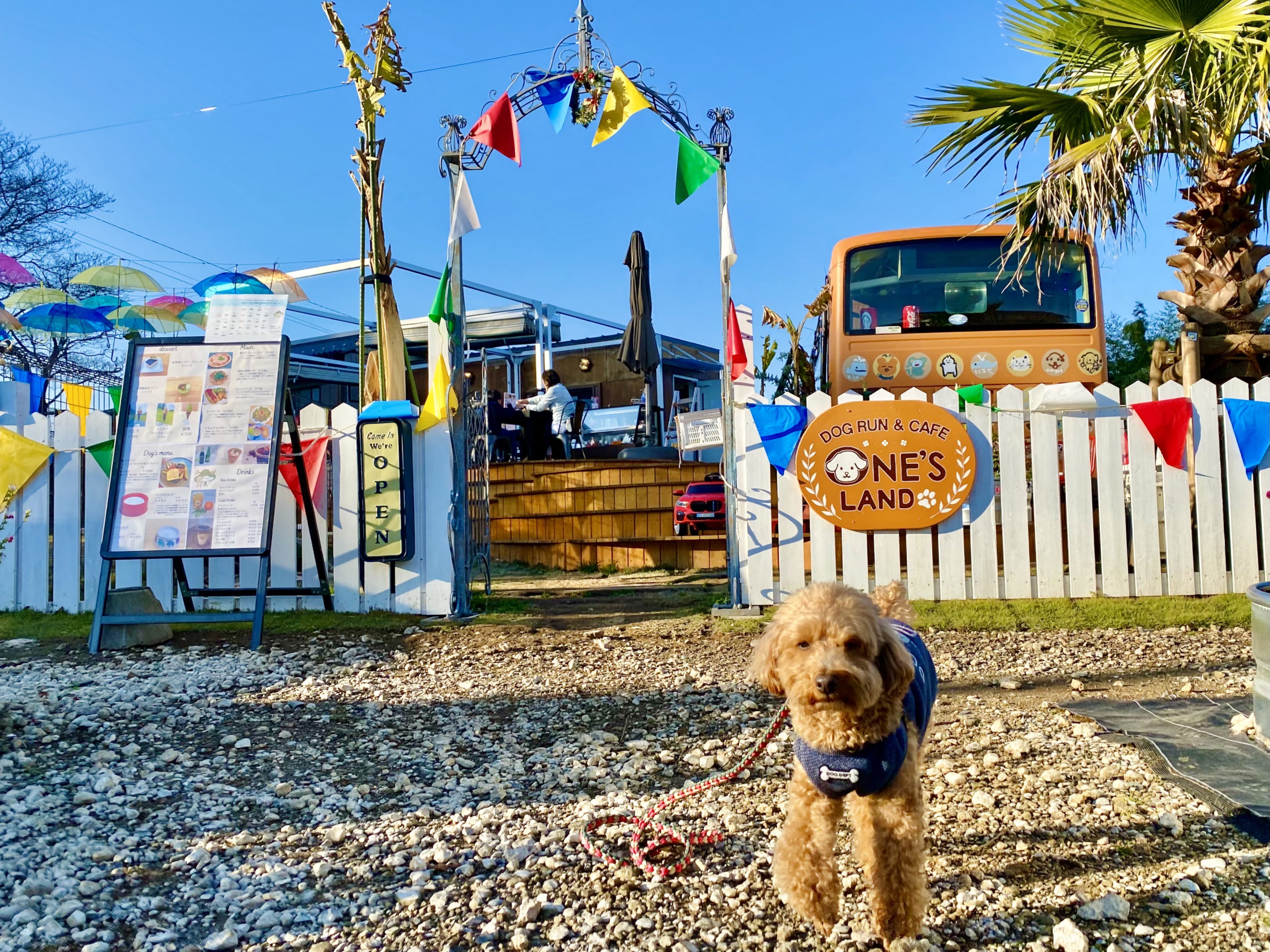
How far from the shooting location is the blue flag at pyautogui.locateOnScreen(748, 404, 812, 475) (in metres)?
6.36

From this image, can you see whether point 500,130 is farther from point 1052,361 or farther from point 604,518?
point 1052,361

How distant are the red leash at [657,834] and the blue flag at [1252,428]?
534 centimetres

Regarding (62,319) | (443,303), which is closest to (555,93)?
(443,303)

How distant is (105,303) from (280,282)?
4849 mm

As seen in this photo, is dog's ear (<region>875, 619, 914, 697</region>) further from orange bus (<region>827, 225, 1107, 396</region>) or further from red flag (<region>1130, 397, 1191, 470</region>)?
orange bus (<region>827, 225, 1107, 396</region>)

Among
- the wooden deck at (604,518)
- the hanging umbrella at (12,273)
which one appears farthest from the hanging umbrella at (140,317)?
the wooden deck at (604,518)

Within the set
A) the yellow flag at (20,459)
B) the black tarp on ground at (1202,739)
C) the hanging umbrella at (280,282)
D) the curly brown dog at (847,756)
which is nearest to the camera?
the curly brown dog at (847,756)

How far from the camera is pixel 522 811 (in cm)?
304

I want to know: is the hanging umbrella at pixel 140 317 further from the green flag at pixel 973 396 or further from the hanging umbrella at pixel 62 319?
the green flag at pixel 973 396

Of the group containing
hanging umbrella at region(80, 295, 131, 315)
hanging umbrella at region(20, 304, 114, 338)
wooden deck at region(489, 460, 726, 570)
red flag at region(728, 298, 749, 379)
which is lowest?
wooden deck at region(489, 460, 726, 570)

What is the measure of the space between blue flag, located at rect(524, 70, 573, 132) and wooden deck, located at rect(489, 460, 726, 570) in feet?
12.7

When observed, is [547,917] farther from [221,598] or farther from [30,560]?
[30,560]

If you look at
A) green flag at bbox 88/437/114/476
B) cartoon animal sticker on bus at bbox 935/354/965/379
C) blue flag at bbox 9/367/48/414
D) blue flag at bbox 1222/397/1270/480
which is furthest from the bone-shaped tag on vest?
blue flag at bbox 9/367/48/414

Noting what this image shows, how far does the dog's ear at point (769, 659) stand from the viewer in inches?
91.0
